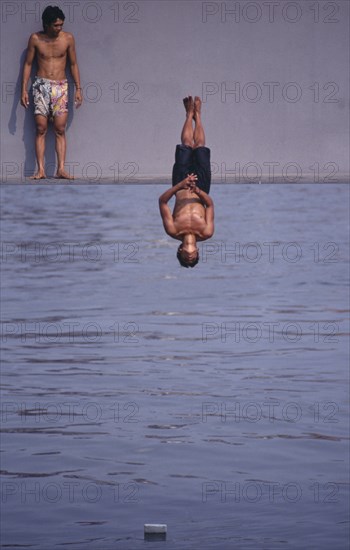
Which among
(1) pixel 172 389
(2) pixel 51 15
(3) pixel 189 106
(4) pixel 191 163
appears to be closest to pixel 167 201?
(4) pixel 191 163

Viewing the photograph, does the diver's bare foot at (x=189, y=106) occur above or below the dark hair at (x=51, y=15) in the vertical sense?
below

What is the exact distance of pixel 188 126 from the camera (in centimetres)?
1761

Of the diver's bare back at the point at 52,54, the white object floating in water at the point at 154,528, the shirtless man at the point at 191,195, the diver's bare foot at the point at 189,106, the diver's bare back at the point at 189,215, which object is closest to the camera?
the shirtless man at the point at 191,195

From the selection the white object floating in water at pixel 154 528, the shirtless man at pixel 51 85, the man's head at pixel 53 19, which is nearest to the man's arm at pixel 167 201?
the shirtless man at pixel 51 85

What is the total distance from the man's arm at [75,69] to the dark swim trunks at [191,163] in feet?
6.18

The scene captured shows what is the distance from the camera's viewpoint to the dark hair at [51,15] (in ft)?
58.8

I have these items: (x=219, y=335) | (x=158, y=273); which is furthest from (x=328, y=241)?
(x=219, y=335)

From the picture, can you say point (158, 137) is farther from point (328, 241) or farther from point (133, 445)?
point (328, 241)

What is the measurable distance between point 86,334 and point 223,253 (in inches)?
1688

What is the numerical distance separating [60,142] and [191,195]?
2101mm

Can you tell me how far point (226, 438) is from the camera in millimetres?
58188

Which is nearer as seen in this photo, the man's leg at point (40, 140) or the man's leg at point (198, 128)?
the man's leg at point (198, 128)

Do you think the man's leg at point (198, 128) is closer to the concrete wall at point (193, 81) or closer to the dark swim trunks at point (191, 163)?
the dark swim trunks at point (191, 163)

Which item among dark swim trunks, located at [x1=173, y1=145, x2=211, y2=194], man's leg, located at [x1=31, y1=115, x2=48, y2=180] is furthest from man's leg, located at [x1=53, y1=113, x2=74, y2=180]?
dark swim trunks, located at [x1=173, y1=145, x2=211, y2=194]
